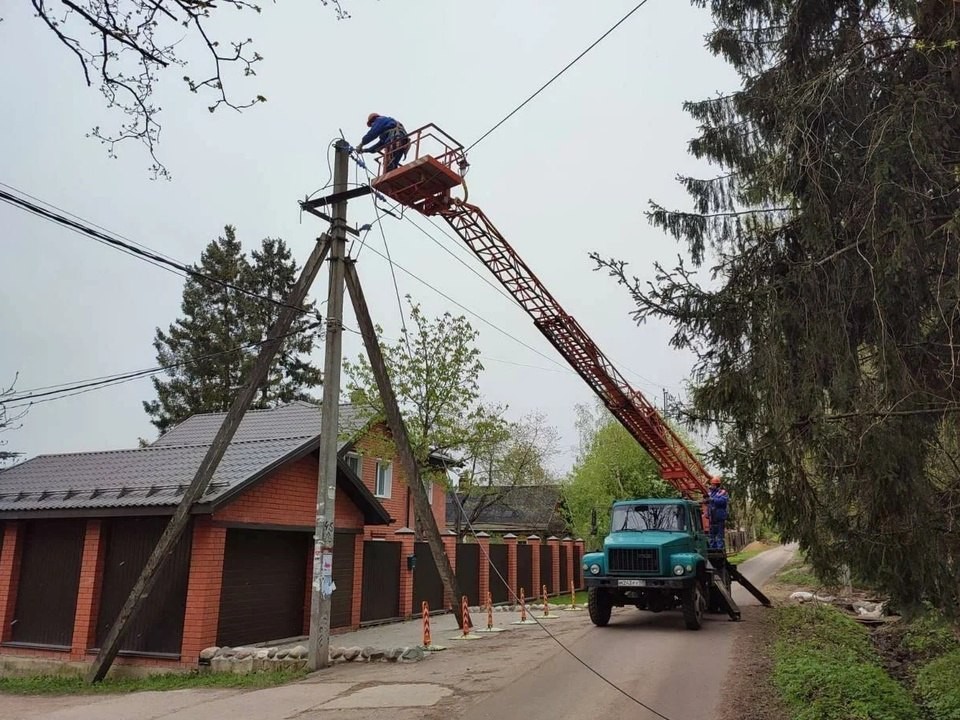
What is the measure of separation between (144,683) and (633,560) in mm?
8665

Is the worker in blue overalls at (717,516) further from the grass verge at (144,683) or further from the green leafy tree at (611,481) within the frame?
the green leafy tree at (611,481)

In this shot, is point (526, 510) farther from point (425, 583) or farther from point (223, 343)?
point (425, 583)

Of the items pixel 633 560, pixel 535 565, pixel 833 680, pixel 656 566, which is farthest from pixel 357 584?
pixel 535 565

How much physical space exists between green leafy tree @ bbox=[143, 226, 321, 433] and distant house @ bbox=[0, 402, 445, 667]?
2789 centimetres

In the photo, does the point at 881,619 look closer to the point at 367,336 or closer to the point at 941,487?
the point at 941,487

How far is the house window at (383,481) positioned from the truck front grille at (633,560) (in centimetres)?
1591

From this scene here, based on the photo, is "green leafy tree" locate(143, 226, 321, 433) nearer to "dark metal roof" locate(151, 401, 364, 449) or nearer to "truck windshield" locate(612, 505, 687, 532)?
"dark metal roof" locate(151, 401, 364, 449)

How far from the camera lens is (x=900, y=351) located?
7.03m

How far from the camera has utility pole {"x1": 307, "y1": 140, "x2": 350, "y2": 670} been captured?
11414 mm

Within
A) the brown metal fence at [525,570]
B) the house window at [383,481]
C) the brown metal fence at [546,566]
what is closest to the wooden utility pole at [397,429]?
the brown metal fence at [525,570]

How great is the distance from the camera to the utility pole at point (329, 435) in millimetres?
11414

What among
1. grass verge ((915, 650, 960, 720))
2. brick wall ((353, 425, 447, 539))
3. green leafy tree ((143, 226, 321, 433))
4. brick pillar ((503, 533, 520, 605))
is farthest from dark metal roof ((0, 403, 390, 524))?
green leafy tree ((143, 226, 321, 433))

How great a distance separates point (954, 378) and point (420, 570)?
1515cm

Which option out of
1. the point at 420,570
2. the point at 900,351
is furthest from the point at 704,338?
the point at 420,570
